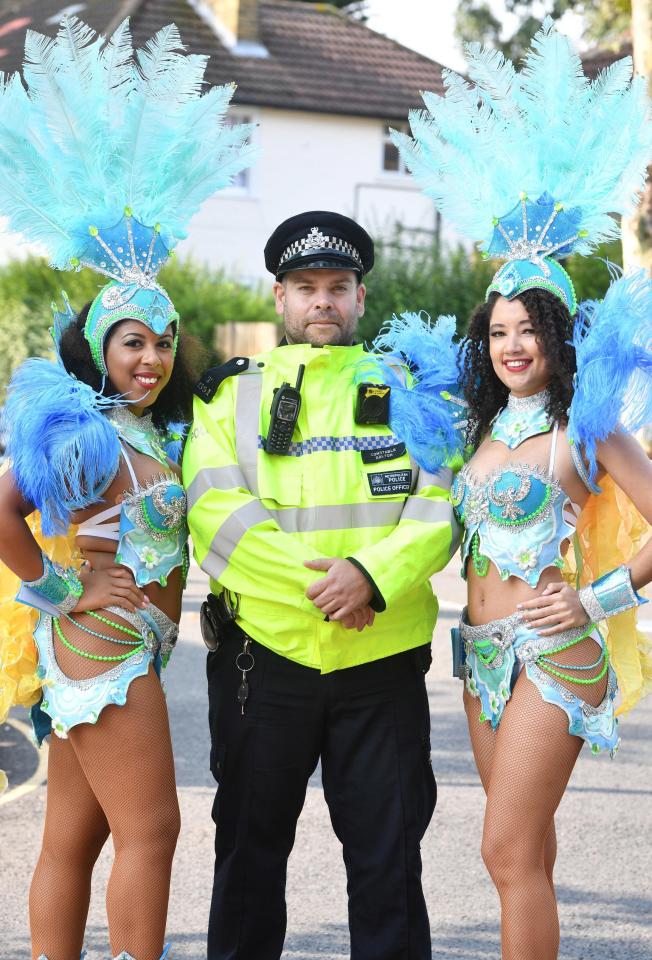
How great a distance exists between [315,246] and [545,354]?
2.49 feet

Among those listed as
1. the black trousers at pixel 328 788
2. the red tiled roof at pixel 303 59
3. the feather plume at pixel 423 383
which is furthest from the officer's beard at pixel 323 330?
the red tiled roof at pixel 303 59

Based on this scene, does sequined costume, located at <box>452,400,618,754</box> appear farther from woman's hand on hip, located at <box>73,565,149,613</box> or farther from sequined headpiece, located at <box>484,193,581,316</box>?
woman's hand on hip, located at <box>73,565,149,613</box>

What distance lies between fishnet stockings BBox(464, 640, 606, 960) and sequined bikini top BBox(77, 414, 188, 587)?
110cm

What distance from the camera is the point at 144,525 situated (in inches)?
141

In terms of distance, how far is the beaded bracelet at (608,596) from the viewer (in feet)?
11.5

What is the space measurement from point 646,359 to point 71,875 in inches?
87.1

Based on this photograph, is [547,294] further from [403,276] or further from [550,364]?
[403,276]

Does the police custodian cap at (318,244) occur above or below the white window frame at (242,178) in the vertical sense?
below

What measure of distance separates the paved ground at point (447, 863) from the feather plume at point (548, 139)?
2.41m

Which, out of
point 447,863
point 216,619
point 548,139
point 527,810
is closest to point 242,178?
point 447,863

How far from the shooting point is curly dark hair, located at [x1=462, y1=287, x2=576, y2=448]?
11.6 ft

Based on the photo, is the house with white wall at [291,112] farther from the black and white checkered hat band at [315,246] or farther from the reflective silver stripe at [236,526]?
the reflective silver stripe at [236,526]

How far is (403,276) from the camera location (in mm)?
17766

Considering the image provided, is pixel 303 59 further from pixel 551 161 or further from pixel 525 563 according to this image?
pixel 525 563
